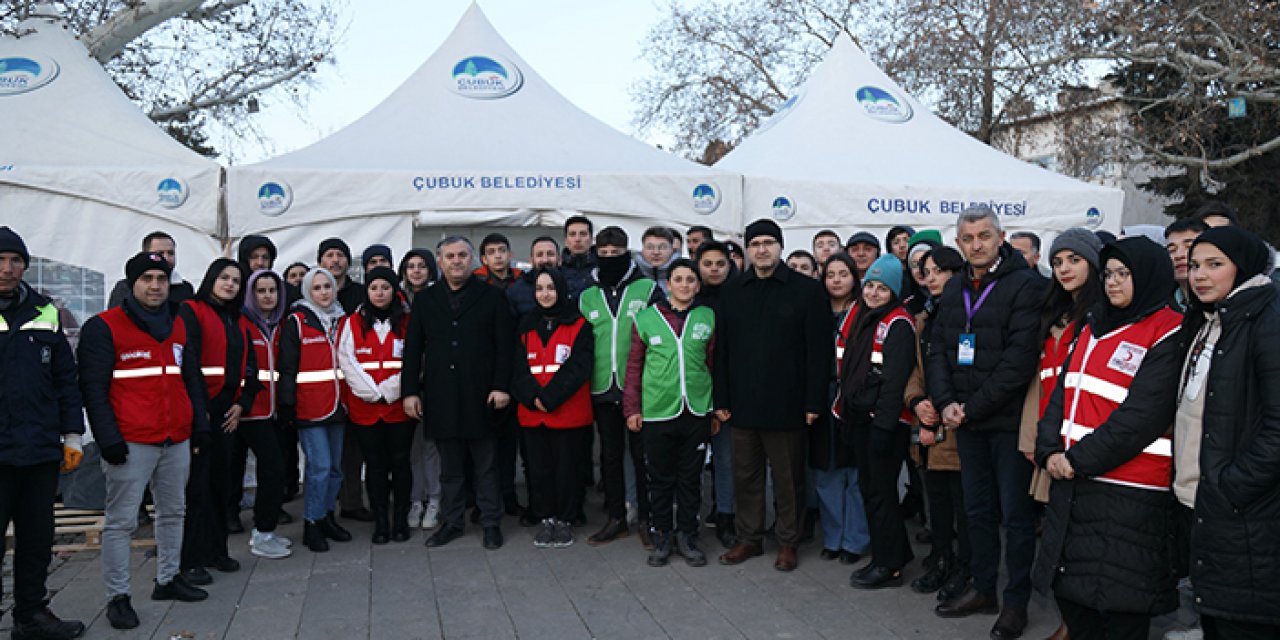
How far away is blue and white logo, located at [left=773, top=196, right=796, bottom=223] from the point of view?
908cm

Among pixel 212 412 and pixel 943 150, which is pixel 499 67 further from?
pixel 212 412

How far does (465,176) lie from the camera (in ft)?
27.7

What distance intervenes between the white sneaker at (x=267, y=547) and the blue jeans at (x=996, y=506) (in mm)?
3899

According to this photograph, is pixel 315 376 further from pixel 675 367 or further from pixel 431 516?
pixel 675 367

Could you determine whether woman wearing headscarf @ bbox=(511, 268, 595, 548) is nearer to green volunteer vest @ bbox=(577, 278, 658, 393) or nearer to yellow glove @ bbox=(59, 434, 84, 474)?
green volunteer vest @ bbox=(577, 278, 658, 393)

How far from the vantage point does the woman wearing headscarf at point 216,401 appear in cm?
504

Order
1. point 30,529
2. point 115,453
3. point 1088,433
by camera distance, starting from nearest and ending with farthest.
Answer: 1. point 1088,433
2. point 30,529
3. point 115,453

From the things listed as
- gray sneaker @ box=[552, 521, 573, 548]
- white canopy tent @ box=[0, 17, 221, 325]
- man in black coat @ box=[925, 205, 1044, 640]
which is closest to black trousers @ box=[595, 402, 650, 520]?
gray sneaker @ box=[552, 521, 573, 548]

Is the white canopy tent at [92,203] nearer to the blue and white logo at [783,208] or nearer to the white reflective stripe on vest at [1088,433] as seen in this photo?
the blue and white logo at [783,208]

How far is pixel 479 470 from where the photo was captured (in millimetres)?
5945

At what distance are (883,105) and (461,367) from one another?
7.07 metres

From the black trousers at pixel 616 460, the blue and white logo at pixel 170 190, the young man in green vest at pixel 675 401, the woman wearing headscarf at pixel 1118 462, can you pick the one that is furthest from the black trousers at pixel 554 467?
the blue and white logo at pixel 170 190

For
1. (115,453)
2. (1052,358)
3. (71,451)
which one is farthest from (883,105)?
(71,451)

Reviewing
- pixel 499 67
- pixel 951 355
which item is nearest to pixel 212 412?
pixel 951 355
